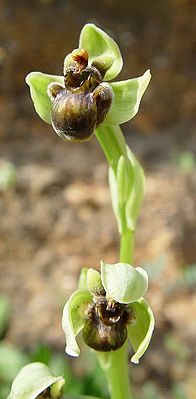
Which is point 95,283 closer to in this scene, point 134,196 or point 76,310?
point 76,310

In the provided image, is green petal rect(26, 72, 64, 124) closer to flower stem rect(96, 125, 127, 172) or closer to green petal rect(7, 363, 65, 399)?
flower stem rect(96, 125, 127, 172)

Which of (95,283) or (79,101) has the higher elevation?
(79,101)

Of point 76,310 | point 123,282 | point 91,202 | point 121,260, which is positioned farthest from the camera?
point 91,202

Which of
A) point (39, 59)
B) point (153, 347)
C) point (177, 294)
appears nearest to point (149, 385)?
point (153, 347)

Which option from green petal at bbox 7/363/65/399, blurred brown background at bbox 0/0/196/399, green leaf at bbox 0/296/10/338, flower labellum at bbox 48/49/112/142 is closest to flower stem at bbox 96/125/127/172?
flower labellum at bbox 48/49/112/142

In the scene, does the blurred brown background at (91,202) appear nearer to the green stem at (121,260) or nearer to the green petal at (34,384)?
Answer: the green stem at (121,260)

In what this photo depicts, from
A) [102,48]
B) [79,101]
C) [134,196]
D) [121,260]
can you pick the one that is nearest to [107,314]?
[121,260]
